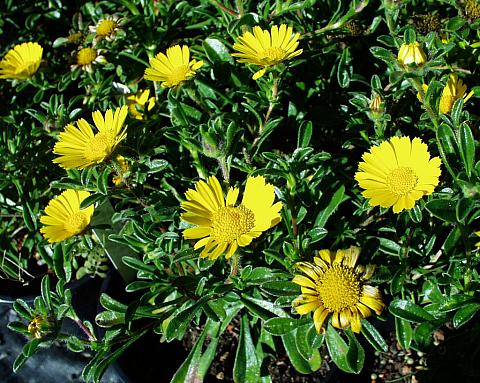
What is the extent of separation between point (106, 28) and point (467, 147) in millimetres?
1248

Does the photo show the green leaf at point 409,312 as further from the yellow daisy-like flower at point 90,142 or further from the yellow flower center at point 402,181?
the yellow daisy-like flower at point 90,142

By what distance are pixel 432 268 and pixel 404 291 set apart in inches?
4.6

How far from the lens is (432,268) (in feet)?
5.30

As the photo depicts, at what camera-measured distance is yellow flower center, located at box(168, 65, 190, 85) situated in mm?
1656

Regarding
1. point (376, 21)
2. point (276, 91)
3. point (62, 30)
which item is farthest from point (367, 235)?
point (62, 30)

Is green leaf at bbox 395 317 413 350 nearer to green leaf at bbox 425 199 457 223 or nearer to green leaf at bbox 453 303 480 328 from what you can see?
green leaf at bbox 453 303 480 328

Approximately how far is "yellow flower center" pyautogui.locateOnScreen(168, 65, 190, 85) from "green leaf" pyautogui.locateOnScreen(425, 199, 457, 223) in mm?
759

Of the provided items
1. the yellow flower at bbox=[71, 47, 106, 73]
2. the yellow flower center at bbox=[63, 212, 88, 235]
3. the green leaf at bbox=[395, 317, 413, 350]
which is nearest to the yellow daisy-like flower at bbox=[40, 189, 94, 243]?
the yellow flower center at bbox=[63, 212, 88, 235]

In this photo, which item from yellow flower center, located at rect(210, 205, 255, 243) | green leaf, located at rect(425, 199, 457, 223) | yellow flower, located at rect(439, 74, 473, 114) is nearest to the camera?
A: green leaf, located at rect(425, 199, 457, 223)

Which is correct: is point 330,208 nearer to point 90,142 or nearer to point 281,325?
point 281,325

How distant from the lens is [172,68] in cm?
172

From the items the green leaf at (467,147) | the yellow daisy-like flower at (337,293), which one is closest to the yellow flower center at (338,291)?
the yellow daisy-like flower at (337,293)

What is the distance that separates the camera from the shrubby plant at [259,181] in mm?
1380

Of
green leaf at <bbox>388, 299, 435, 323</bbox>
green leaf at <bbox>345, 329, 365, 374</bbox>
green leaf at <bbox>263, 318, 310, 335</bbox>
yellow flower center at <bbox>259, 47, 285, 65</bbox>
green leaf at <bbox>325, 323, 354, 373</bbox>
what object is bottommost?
green leaf at <bbox>325, 323, 354, 373</bbox>
